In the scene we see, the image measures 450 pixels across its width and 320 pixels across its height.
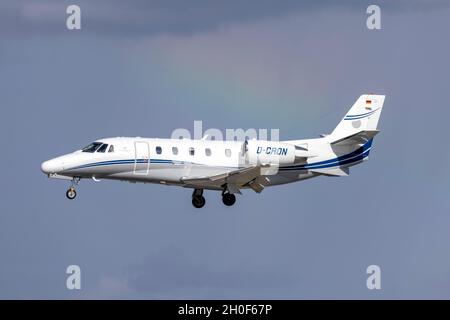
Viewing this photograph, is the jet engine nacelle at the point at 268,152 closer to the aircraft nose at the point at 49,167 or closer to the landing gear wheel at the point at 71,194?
the landing gear wheel at the point at 71,194

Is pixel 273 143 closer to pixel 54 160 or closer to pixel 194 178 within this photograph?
pixel 194 178

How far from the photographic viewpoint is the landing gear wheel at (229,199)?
5606cm

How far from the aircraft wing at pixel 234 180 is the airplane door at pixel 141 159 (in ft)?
5.11

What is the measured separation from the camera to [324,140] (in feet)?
190

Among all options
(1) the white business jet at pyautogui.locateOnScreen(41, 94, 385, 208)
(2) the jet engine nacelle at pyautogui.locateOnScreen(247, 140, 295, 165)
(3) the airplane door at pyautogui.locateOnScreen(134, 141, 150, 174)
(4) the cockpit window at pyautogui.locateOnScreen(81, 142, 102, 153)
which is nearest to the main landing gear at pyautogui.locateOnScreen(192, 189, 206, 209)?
(1) the white business jet at pyautogui.locateOnScreen(41, 94, 385, 208)

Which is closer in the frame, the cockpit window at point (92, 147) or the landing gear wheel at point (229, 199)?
the cockpit window at point (92, 147)

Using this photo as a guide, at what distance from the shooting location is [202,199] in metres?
56.5

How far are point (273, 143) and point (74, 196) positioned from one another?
26.0ft

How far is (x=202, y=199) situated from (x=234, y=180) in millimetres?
2020

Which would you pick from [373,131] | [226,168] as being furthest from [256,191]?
[373,131]

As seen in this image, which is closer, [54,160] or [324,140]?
[54,160]

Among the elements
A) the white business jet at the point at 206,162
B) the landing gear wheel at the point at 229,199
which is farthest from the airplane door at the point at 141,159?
the landing gear wheel at the point at 229,199

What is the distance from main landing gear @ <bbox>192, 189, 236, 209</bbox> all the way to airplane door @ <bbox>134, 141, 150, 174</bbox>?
105 inches

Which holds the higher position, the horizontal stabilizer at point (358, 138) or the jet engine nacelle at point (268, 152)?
the horizontal stabilizer at point (358, 138)
